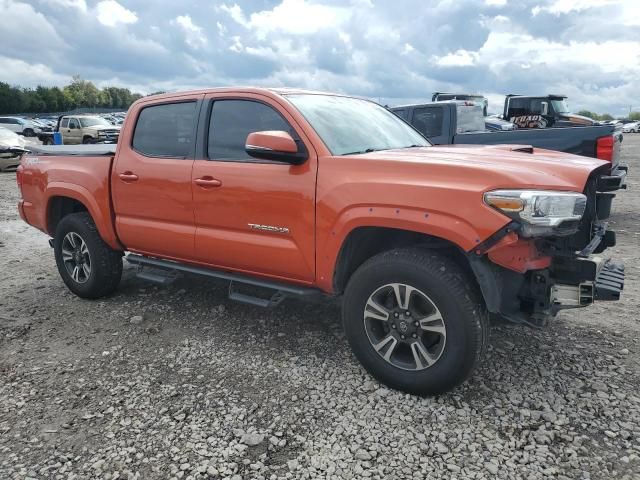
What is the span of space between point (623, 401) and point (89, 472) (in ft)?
9.72

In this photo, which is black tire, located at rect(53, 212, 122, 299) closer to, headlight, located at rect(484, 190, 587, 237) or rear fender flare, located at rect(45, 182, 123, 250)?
rear fender flare, located at rect(45, 182, 123, 250)

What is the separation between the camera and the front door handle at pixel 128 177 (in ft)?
14.1

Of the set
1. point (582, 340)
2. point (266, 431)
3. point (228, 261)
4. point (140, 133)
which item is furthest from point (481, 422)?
point (140, 133)

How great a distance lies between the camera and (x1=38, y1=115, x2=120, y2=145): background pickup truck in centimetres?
2247

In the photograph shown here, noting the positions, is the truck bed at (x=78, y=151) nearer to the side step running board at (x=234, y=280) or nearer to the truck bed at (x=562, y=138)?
the side step running board at (x=234, y=280)

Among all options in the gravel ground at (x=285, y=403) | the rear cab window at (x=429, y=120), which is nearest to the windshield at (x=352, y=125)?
the gravel ground at (x=285, y=403)

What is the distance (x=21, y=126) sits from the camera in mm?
40844

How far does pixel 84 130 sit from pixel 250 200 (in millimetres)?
21950

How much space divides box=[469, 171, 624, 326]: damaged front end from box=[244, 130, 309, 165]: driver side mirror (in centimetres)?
127

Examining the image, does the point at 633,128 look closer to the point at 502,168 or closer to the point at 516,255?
the point at 502,168

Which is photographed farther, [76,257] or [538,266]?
[76,257]

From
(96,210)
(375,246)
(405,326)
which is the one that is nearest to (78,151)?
(96,210)

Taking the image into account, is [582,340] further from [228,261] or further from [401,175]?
[228,261]

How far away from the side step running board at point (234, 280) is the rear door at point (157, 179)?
0.31ft
